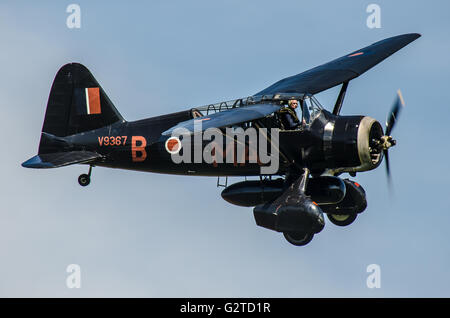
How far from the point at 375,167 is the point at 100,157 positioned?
21.4ft

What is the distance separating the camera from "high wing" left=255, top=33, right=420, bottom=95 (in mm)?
20594

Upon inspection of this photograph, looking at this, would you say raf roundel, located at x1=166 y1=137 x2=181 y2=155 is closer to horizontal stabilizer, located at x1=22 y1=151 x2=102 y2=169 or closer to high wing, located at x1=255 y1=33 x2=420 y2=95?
horizontal stabilizer, located at x1=22 y1=151 x2=102 y2=169

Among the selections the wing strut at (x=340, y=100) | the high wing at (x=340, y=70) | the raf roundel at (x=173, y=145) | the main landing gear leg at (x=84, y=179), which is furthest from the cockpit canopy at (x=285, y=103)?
the main landing gear leg at (x=84, y=179)

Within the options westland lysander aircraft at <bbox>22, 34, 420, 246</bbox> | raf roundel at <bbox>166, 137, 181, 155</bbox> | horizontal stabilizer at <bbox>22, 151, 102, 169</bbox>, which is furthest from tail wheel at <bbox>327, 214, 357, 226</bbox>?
horizontal stabilizer at <bbox>22, 151, 102, 169</bbox>

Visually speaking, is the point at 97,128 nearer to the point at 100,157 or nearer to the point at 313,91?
the point at 100,157

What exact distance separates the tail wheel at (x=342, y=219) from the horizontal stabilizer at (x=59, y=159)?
5730 millimetres

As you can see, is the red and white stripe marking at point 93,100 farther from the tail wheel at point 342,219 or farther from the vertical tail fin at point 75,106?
the tail wheel at point 342,219

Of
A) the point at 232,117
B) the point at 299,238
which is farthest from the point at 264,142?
the point at 299,238

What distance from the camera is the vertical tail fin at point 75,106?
2130 centimetres

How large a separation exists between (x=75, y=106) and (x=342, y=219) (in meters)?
7.02

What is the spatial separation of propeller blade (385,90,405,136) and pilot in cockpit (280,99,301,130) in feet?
6.78

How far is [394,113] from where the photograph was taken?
64.2 feet

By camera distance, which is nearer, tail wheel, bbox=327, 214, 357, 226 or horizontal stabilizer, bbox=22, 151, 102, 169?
horizontal stabilizer, bbox=22, 151, 102, 169

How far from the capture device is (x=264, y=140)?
18906 mm
